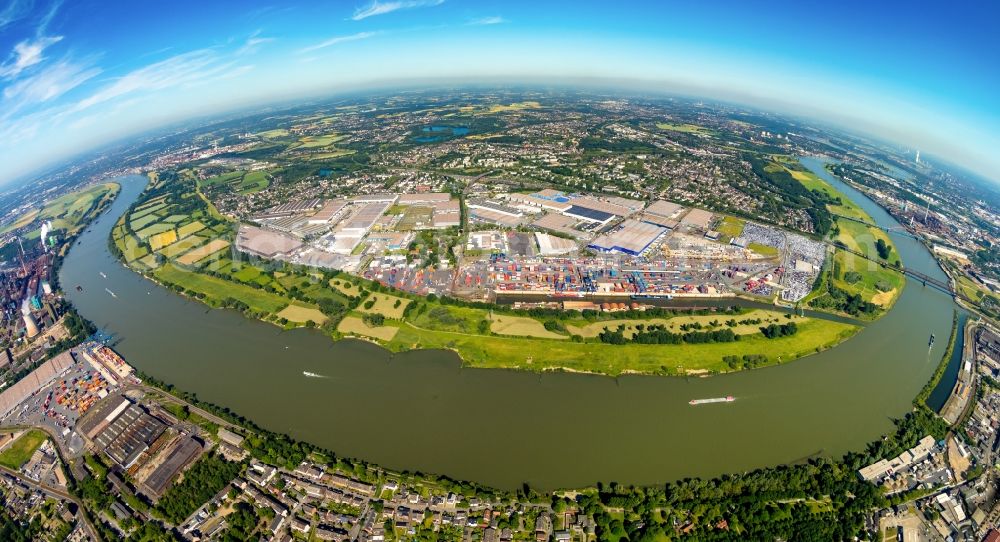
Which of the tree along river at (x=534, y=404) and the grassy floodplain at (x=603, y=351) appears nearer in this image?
the tree along river at (x=534, y=404)

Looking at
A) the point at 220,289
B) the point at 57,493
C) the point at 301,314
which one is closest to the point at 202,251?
the point at 220,289

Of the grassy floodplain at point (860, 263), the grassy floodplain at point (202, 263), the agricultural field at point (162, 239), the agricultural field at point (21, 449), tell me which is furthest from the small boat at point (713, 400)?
the agricultural field at point (162, 239)

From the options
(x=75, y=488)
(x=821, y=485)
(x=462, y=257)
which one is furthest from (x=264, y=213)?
(x=821, y=485)

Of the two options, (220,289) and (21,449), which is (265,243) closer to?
(220,289)

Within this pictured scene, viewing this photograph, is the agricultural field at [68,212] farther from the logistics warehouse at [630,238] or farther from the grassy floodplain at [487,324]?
the logistics warehouse at [630,238]

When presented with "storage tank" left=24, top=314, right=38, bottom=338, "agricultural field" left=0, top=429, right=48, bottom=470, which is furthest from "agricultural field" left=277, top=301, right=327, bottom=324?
"storage tank" left=24, top=314, right=38, bottom=338

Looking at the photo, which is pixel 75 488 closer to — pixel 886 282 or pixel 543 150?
pixel 886 282

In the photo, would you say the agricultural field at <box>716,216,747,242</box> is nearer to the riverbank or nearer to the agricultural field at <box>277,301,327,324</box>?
the riverbank
